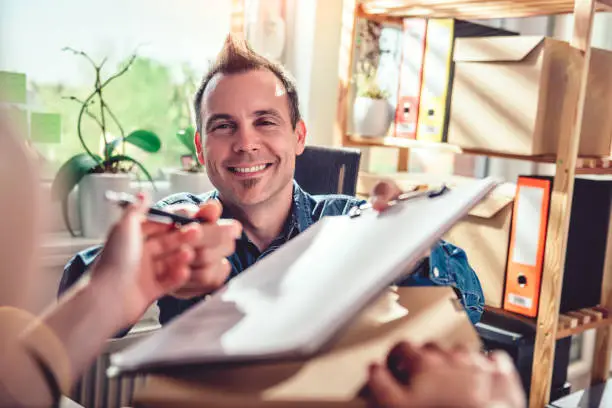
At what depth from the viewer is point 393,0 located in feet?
6.29

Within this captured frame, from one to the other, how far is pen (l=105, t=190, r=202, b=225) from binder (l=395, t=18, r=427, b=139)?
4.75ft

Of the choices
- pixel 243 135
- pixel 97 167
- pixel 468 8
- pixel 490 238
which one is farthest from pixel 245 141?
pixel 468 8

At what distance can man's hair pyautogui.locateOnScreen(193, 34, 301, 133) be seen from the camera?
98 cm

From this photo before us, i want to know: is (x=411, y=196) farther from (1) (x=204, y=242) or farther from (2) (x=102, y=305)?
(2) (x=102, y=305)

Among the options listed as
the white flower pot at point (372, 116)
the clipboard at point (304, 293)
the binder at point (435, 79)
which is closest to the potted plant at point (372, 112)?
the white flower pot at point (372, 116)

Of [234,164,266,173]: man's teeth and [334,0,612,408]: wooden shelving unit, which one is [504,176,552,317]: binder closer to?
[334,0,612,408]: wooden shelving unit

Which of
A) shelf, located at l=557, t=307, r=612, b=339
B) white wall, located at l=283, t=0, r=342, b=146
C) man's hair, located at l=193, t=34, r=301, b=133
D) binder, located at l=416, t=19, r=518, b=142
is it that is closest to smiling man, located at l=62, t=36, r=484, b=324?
man's hair, located at l=193, t=34, r=301, b=133

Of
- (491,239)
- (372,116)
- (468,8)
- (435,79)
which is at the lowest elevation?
(491,239)

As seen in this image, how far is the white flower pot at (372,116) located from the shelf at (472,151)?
0.09ft

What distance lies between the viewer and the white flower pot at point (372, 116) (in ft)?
6.57

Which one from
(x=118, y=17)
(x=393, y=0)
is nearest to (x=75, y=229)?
(x=118, y=17)

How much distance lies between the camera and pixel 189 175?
1882 millimetres

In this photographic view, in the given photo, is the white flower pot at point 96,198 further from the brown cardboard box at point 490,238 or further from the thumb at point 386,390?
the thumb at point 386,390

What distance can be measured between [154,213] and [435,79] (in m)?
1.48
